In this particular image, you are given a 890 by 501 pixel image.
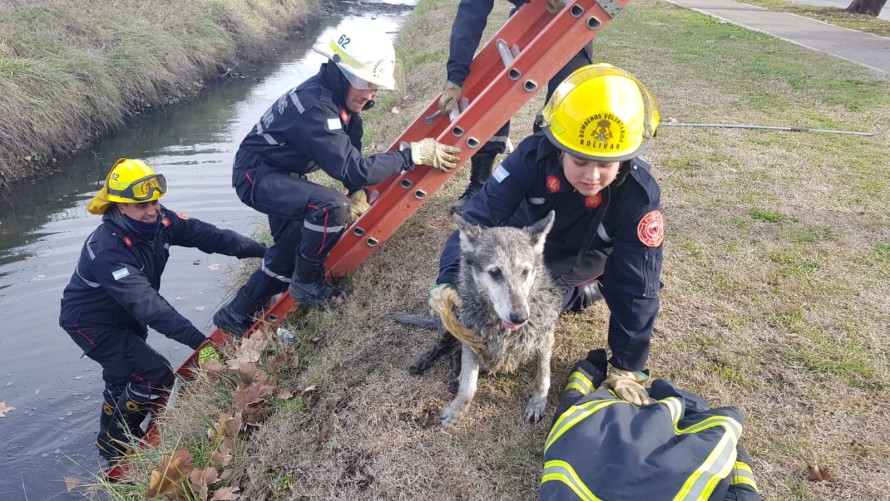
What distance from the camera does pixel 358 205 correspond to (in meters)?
5.72

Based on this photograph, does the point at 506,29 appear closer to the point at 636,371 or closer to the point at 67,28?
the point at 636,371

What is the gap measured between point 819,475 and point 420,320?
2837 mm

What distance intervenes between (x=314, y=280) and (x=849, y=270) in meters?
4.84

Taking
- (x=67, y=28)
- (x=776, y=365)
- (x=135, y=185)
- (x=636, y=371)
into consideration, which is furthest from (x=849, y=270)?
(x=67, y=28)

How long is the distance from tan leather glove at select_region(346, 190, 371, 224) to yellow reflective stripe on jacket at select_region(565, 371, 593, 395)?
272 centimetres

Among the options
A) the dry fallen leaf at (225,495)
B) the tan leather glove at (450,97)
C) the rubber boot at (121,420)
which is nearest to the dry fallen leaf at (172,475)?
the dry fallen leaf at (225,495)

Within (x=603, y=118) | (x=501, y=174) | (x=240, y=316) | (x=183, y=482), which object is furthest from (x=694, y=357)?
(x=240, y=316)

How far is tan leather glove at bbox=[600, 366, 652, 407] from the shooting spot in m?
3.47

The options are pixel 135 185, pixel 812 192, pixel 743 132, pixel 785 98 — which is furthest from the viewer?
pixel 785 98

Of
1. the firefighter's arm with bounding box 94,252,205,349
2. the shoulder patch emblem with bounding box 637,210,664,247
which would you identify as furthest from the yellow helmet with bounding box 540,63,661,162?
the firefighter's arm with bounding box 94,252,205,349

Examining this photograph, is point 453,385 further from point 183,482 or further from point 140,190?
point 140,190

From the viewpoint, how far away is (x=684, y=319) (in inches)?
179

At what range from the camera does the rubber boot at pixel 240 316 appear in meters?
5.72

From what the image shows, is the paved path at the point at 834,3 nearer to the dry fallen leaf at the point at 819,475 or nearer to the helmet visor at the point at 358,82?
the helmet visor at the point at 358,82
